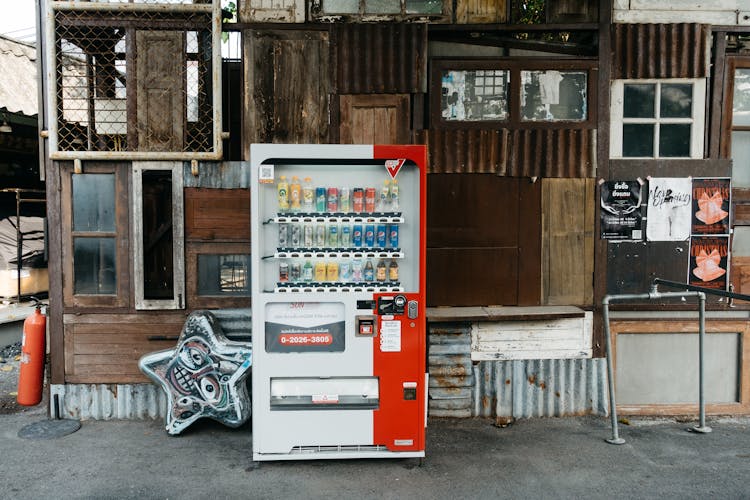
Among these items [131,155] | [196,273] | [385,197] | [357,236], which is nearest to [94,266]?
[196,273]

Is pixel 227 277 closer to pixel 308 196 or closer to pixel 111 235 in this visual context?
pixel 111 235

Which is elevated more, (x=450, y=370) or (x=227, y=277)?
(x=227, y=277)

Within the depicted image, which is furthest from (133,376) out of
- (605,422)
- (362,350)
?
(605,422)

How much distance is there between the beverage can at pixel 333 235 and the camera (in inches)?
173

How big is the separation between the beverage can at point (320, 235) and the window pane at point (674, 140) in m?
3.71

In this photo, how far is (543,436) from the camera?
4945 millimetres

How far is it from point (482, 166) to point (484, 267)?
105cm

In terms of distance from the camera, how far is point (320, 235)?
4410 mm

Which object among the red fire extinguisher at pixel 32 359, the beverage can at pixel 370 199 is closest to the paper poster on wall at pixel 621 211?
the beverage can at pixel 370 199

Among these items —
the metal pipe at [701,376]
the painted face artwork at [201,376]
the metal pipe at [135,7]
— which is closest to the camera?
the painted face artwork at [201,376]

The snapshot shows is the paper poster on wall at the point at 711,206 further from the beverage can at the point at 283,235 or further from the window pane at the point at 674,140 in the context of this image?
the beverage can at the point at 283,235

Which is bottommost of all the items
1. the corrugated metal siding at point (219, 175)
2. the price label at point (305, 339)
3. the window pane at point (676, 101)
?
the price label at point (305, 339)

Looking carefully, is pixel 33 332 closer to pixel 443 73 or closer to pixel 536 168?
pixel 443 73

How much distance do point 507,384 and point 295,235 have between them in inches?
108
